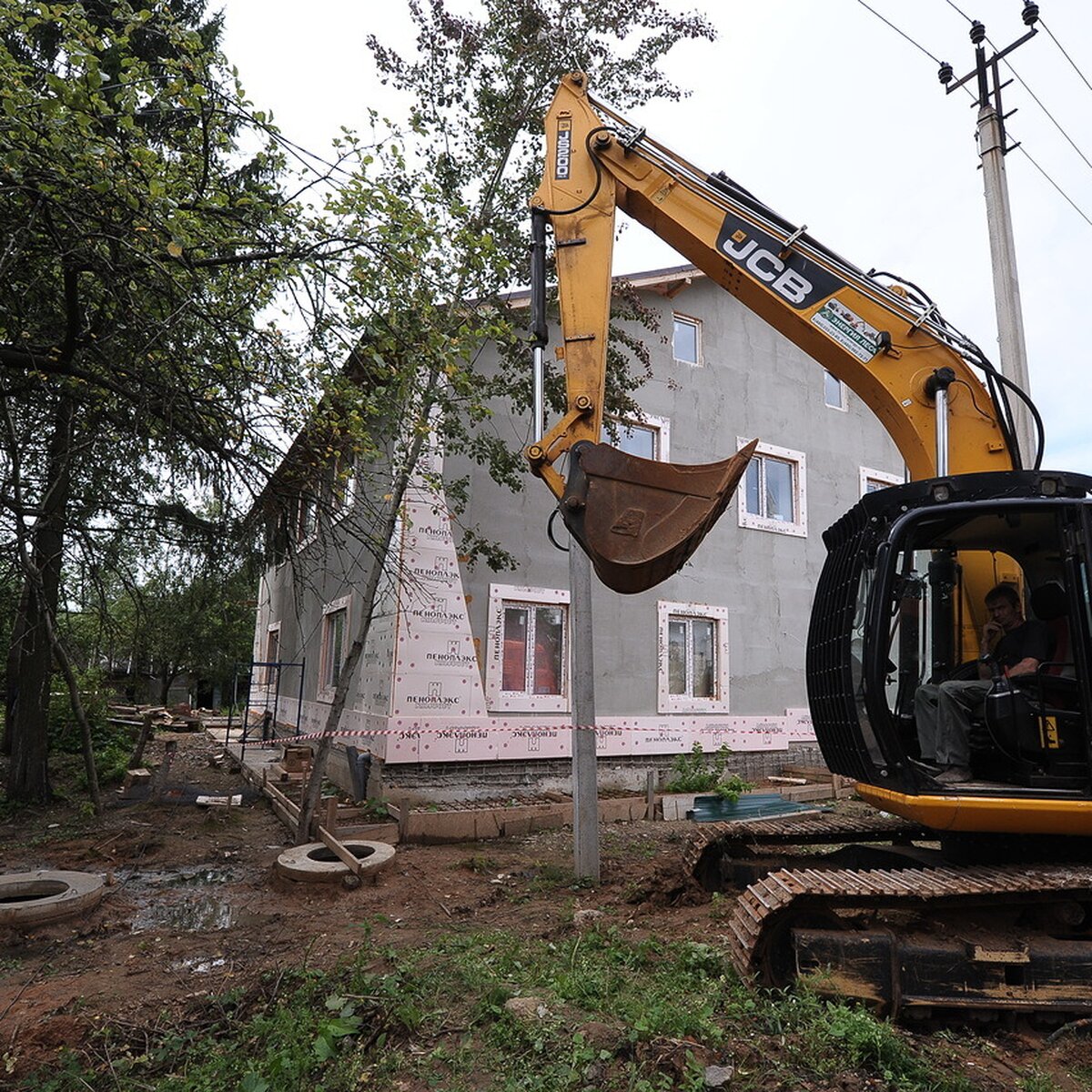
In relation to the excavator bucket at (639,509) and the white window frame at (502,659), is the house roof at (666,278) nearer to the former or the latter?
the white window frame at (502,659)

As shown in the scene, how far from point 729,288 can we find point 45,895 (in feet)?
23.8

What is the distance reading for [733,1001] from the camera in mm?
4082

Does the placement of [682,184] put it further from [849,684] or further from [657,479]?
[849,684]

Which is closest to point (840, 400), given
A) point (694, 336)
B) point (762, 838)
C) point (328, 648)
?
point (694, 336)

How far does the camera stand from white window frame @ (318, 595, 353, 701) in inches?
522

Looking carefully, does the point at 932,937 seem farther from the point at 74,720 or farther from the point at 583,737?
the point at 74,720

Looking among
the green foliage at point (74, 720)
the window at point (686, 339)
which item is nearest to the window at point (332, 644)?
the green foliage at point (74, 720)

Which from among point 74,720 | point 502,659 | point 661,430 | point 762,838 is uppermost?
point 661,430

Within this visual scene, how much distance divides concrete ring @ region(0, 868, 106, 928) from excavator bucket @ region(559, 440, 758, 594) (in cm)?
488

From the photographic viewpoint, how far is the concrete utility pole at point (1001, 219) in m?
7.92

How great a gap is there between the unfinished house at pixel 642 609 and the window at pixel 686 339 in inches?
1.1

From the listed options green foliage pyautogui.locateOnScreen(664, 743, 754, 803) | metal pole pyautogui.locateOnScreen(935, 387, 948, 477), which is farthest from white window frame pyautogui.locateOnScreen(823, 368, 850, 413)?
metal pole pyautogui.locateOnScreen(935, 387, 948, 477)

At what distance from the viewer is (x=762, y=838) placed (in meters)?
6.23

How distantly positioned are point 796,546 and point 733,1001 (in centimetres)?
1109
